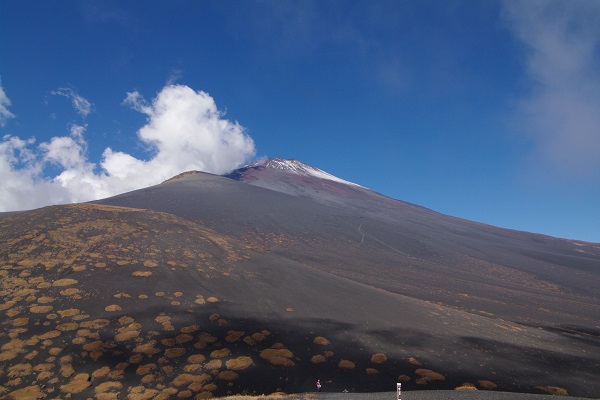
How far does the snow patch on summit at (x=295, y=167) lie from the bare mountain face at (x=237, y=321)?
89210mm

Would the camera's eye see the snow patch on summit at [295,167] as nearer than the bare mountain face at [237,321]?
No

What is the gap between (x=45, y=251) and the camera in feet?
70.7

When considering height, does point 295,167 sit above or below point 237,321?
above

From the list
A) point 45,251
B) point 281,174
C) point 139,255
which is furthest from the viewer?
point 281,174

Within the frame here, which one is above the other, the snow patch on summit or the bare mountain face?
the snow patch on summit

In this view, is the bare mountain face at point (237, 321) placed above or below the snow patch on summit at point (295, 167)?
below

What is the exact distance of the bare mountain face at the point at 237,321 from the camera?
45.9 ft

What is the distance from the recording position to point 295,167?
136500mm

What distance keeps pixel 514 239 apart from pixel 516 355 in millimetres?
71924

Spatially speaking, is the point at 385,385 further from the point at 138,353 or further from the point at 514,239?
the point at 514,239

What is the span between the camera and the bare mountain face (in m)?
14.0

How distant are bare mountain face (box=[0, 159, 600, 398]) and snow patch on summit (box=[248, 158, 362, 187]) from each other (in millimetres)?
89210

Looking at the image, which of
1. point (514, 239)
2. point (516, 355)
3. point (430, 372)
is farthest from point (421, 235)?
point (430, 372)

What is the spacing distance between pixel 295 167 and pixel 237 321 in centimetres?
11924
